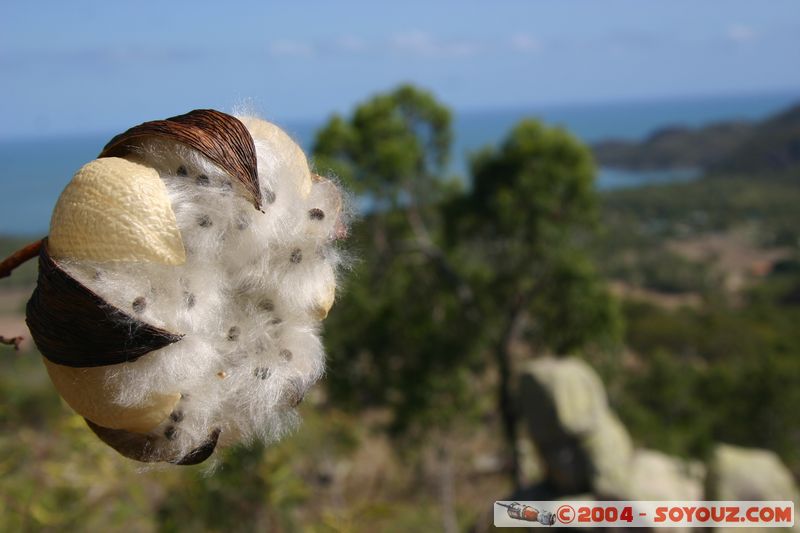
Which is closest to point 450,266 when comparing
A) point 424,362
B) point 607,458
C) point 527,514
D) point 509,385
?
point 424,362

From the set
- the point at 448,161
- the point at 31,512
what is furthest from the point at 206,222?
the point at 448,161

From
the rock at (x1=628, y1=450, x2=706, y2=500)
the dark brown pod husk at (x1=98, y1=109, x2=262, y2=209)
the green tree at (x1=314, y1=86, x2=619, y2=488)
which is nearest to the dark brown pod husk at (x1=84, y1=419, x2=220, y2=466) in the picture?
the dark brown pod husk at (x1=98, y1=109, x2=262, y2=209)

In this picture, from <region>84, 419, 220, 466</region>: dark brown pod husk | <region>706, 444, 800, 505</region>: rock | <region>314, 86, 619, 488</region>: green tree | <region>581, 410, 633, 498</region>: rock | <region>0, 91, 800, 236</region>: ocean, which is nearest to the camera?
<region>84, 419, 220, 466</region>: dark brown pod husk

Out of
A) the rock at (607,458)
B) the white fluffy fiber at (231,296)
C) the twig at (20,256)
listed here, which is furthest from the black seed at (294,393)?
the rock at (607,458)

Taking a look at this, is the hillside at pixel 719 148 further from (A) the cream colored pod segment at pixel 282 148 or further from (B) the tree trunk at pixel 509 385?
(A) the cream colored pod segment at pixel 282 148

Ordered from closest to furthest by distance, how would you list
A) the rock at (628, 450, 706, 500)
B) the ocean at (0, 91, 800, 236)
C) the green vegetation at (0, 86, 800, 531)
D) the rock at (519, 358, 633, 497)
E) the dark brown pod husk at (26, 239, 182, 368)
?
the dark brown pod husk at (26, 239, 182, 368), the ocean at (0, 91, 800, 236), the green vegetation at (0, 86, 800, 531), the rock at (628, 450, 706, 500), the rock at (519, 358, 633, 497)

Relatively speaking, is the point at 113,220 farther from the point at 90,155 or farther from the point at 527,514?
the point at 527,514

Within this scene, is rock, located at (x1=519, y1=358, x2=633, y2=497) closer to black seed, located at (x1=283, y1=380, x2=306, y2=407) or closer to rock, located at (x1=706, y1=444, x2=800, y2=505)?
rock, located at (x1=706, y1=444, x2=800, y2=505)
